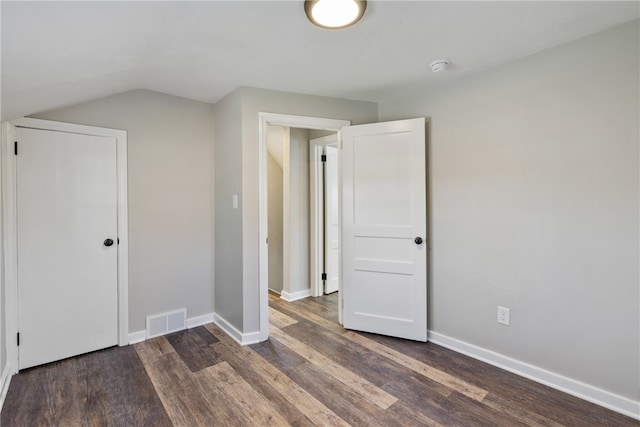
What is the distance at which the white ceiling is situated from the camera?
1352 mm

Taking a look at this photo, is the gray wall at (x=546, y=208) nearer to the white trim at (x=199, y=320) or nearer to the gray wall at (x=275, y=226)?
the gray wall at (x=275, y=226)

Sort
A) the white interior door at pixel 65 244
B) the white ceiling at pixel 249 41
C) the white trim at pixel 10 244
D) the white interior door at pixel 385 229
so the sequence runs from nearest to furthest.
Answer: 1. the white ceiling at pixel 249 41
2. the white trim at pixel 10 244
3. the white interior door at pixel 65 244
4. the white interior door at pixel 385 229

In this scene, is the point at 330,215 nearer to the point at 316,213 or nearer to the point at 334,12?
the point at 316,213

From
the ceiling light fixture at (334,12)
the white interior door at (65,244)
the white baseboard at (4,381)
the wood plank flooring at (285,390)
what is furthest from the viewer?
the white interior door at (65,244)

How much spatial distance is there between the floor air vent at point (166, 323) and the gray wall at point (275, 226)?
A: 1343 mm

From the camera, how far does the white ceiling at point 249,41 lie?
1.35m

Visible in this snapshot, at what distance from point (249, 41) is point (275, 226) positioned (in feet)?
8.44

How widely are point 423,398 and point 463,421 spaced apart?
25cm

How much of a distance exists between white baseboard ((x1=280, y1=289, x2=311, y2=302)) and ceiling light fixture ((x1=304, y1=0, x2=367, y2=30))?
2.95 metres

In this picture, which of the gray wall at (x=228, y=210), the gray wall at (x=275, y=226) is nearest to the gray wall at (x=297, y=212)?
the gray wall at (x=275, y=226)

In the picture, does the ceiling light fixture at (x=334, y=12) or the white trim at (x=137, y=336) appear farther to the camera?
the white trim at (x=137, y=336)

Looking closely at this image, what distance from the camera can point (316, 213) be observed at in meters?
3.84

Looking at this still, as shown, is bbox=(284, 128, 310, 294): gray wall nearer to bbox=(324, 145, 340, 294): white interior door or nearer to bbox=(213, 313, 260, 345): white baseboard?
bbox=(324, 145, 340, 294): white interior door

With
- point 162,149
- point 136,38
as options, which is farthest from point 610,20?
point 162,149
